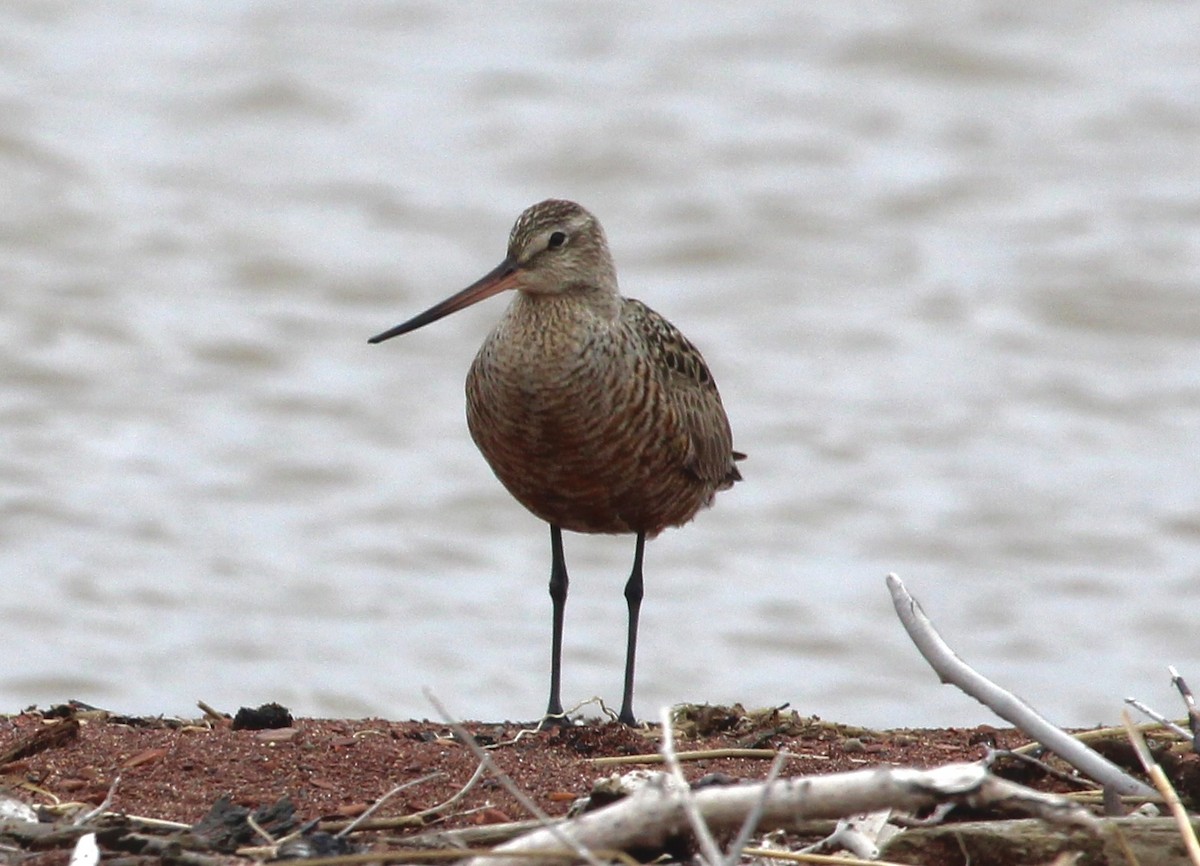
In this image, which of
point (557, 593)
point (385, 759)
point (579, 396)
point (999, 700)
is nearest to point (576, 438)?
point (579, 396)

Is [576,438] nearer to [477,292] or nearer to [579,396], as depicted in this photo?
[579,396]

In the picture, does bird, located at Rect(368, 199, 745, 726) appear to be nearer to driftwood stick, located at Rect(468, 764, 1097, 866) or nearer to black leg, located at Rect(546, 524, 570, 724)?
black leg, located at Rect(546, 524, 570, 724)

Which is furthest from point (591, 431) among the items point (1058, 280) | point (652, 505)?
point (1058, 280)

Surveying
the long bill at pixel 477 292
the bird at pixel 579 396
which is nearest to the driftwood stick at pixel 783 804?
the bird at pixel 579 396

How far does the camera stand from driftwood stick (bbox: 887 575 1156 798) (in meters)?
4.35

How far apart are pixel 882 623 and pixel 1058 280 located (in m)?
5.20

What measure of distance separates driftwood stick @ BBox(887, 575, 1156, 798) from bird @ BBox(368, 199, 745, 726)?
91.0 inches

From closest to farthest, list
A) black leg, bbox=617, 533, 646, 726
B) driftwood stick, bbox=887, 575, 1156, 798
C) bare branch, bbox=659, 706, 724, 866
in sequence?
bare branch, bbox=659, 706, 724, 866 → driftwood stick, bbox=887, 575, 1156, 798 → black leg, bbox=617, 533, 646, 726

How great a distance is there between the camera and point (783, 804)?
3.76 meters

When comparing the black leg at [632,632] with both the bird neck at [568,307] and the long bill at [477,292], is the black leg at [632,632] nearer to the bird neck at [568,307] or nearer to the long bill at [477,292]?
the bird neck at [568,307]

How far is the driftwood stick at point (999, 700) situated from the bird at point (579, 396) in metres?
2.31

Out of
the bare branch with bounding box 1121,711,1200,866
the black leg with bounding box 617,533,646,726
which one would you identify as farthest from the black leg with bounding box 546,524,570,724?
the bare branch with bounding box 1121,711,1200,866

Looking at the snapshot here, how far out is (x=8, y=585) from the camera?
1290cm

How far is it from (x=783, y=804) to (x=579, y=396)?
3225 mm
